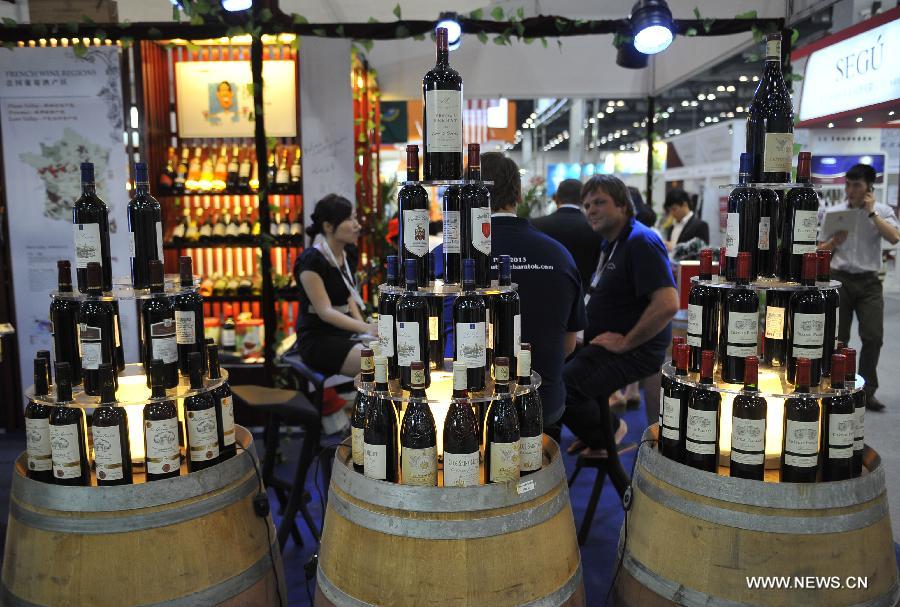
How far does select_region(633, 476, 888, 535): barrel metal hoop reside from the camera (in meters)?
1.89

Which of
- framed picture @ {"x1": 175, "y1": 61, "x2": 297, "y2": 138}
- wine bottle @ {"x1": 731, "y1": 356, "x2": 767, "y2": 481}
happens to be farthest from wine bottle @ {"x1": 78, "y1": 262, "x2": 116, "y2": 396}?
framed picture @ {"x1": 175, "y1": 61, "x2": 297, "y2": 138}

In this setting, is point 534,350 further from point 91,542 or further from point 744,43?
point 744,43

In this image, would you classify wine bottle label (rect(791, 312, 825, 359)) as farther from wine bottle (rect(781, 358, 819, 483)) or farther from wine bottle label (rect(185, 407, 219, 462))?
wine bottle label (rect(185, 407, 219, 462))

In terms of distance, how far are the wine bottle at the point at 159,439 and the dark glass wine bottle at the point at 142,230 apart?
1.19ft

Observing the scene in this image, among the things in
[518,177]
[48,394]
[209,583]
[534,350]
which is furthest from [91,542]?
[518,177]

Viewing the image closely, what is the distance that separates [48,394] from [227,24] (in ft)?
8.50

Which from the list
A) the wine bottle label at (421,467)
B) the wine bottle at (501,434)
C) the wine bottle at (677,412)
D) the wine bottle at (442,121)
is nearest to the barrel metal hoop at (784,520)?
the wine bottle at (677,412)

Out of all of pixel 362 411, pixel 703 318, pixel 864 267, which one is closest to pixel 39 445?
pixel 362 411

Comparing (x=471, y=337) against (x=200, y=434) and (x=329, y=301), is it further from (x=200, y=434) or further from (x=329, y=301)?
(x=329, y=301)

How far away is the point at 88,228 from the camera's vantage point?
2.21 m

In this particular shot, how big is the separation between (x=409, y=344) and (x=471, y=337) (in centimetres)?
18

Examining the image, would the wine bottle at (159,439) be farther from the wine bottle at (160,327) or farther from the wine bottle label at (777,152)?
the wine bottle label at (777,152)

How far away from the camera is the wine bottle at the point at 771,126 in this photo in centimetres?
225

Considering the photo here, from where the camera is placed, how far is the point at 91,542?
1.93 metres
